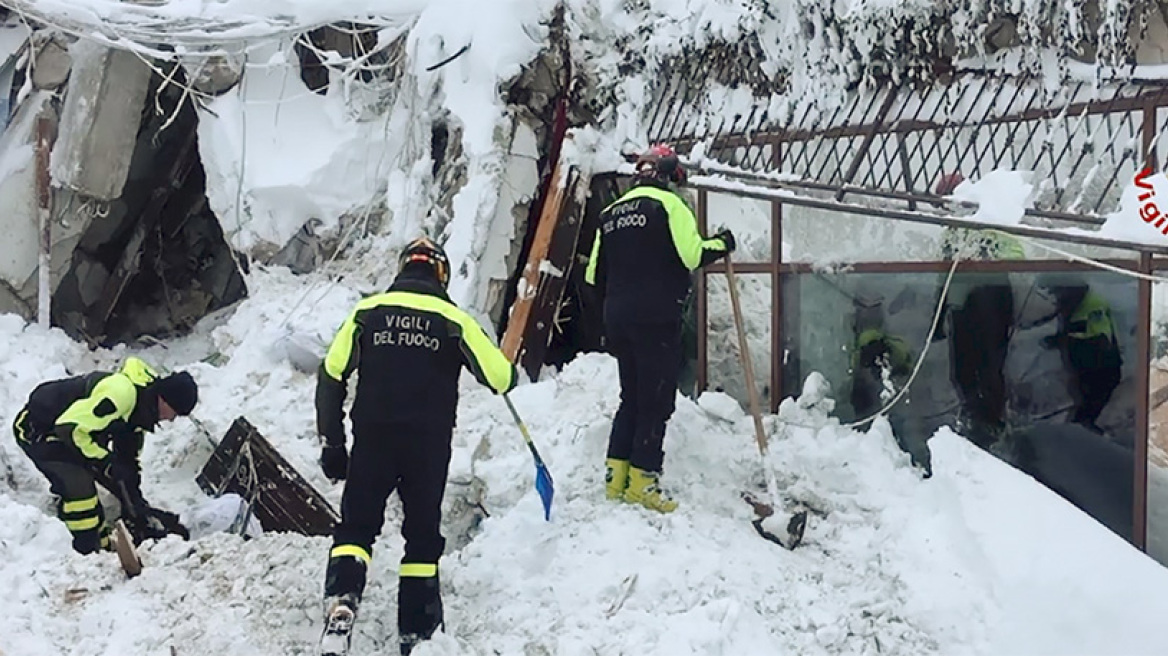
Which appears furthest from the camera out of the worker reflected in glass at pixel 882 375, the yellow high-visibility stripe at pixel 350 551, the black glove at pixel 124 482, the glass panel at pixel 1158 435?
the black glove at pixel 124 482

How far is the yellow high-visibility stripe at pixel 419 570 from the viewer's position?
359 centimetres

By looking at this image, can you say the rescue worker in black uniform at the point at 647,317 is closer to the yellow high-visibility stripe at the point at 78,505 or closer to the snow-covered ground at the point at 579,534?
the snow-covered ground at the point at 579,534

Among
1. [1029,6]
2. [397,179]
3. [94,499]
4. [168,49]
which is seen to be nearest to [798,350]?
[1029,6]

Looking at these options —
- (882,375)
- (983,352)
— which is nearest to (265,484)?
(882,375)

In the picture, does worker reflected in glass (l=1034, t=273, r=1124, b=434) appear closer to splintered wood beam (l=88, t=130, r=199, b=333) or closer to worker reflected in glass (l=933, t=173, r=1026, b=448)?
worker reflected in glass (l=933, t=173, r=1026, b=448)

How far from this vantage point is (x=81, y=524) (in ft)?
17.1

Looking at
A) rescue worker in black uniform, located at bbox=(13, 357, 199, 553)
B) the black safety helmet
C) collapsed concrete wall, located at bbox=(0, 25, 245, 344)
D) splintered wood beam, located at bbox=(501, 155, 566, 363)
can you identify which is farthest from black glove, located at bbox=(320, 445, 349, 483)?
collapsed concrete wall, located at bbox=(0, 25, 245, 344)

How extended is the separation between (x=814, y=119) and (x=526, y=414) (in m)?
2.30

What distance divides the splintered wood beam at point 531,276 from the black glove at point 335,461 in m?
2.39

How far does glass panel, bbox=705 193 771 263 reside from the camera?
18.7 ft

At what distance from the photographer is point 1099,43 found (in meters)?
3.92

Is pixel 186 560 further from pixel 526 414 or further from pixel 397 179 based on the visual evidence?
pixel 397 179

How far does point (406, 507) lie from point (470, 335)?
2.34ft

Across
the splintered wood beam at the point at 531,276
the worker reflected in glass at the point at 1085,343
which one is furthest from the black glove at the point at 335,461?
the worker reflected in glass at the point at 1085,343
